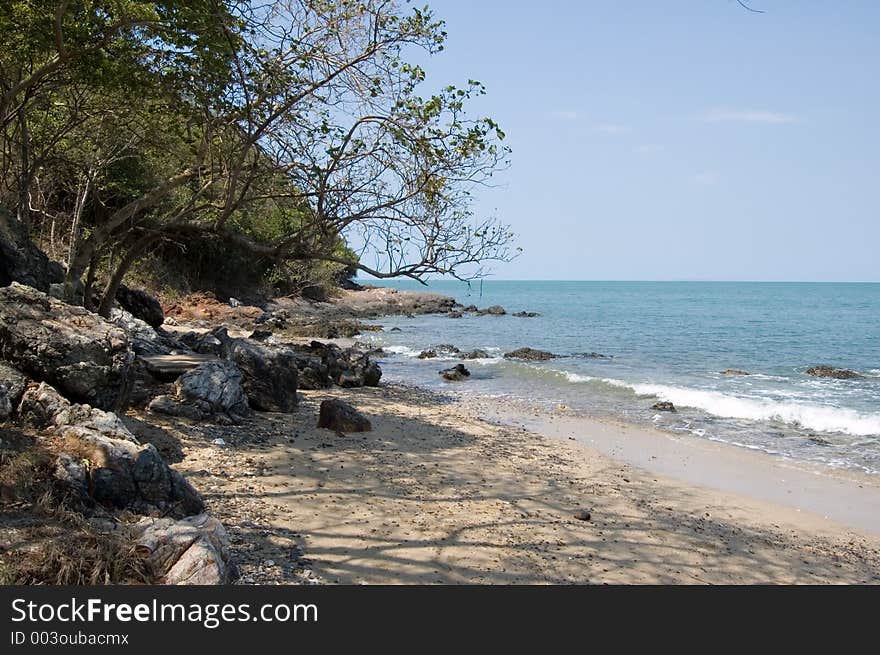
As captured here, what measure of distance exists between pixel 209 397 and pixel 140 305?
931 centimetres

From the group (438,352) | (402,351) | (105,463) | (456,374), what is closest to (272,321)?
(402,351)

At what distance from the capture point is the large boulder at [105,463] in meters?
5.15

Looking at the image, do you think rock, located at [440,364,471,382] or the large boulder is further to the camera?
rock, located at [440,364,471,382]

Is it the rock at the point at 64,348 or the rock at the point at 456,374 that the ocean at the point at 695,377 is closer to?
the rock at the point at 456,374

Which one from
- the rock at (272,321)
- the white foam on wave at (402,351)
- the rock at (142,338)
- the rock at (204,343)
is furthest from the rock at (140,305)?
the rock at (272,321)

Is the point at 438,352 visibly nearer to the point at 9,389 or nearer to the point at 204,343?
the point at 204,343

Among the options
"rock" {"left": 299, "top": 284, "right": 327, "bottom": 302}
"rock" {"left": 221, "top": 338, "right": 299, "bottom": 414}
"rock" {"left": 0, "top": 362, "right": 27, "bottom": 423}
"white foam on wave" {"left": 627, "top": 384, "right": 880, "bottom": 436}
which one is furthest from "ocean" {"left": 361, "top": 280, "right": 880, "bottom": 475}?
"rock" {"left": 299, "top": 284, "right": 327, "bottom": 302}

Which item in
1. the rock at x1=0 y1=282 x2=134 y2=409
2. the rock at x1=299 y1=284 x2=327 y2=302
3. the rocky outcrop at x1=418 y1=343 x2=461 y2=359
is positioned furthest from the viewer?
the rock at x1=299 y1=284 x2=327 y2=302

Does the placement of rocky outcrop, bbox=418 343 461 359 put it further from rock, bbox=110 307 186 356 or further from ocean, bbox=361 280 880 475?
rock, bbox=110 307 186 356

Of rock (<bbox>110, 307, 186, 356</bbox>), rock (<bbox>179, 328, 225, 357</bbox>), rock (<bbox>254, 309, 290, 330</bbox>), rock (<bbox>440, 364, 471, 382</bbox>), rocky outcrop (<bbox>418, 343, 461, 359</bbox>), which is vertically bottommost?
rock (<bbox>440, 364, 471, 382</bbox>)

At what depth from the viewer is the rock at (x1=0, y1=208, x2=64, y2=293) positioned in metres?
9.82

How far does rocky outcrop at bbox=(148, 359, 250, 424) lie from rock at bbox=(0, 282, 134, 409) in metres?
1.48

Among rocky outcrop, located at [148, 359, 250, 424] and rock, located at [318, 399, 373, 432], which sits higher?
rocky outcrop, located at [148, 359, 250, 424]
